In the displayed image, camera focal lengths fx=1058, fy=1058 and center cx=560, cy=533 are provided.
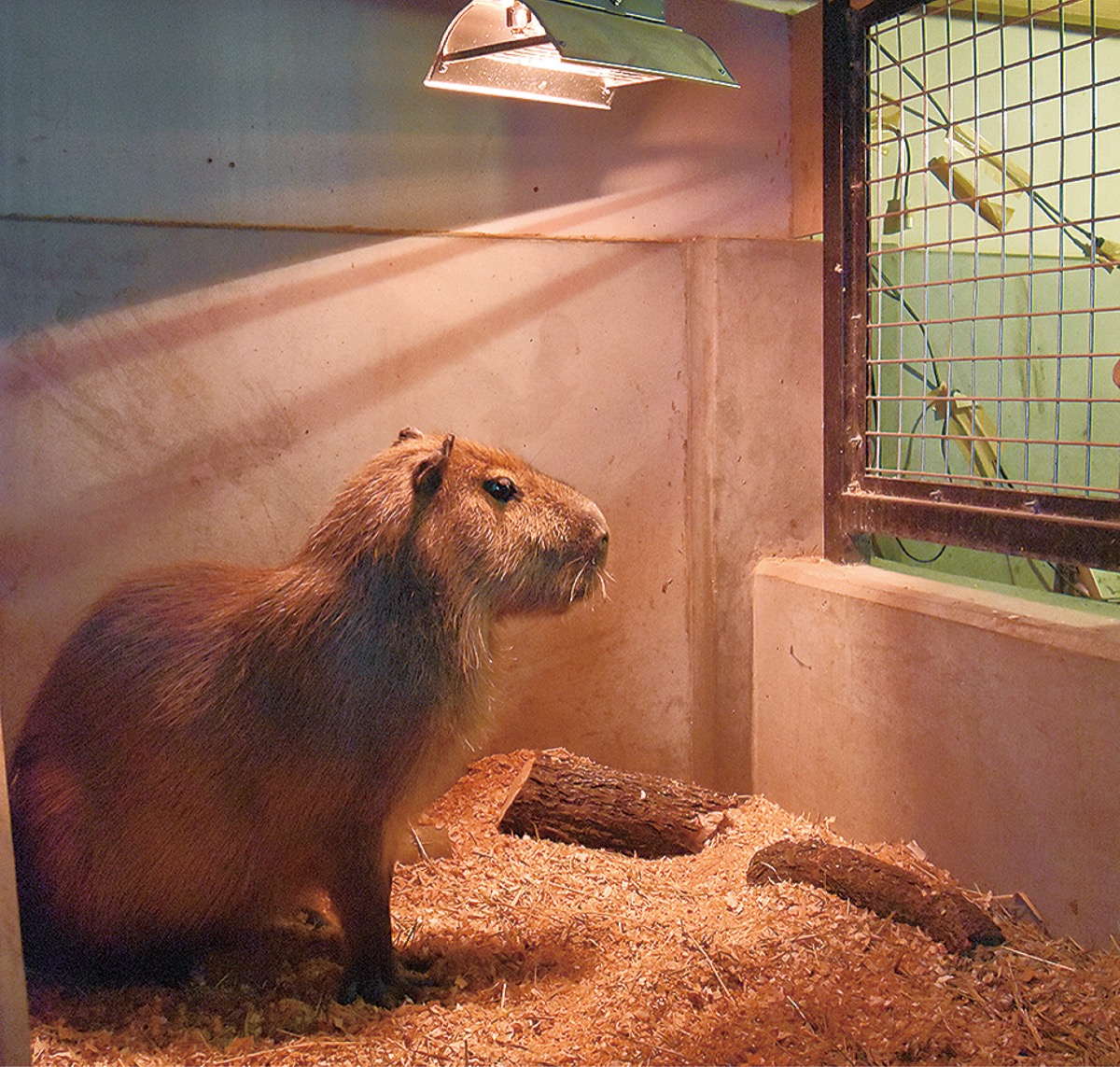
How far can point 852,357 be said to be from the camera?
3.67 meters

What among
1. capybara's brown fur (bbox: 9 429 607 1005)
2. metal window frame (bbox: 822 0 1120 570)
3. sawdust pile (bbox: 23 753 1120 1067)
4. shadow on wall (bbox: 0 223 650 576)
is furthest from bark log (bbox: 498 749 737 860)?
shadow on wall (bbox: 0 223 650 576)

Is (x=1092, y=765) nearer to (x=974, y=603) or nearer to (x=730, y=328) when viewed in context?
(x=974, y=603)

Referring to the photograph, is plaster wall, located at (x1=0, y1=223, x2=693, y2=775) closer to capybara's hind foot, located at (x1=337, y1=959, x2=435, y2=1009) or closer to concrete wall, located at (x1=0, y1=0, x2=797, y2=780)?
concrete wall, located at (x1=0, y1=0, x2=797, y2=780)

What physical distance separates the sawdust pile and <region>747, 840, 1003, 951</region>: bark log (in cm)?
4

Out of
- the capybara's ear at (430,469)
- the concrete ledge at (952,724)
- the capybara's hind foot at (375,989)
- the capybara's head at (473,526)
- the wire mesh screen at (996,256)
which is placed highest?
the wire mesh screen at (996,256)

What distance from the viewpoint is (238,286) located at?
336 centimetres

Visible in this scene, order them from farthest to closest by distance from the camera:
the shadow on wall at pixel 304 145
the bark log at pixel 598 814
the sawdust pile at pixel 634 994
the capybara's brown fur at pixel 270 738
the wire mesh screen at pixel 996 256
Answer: the wire mesh screen at pixel 996 256
the bark log at pixel 598 814
the shadow on wall at pixel 304 145
the capybara's brown fur at pixel 270 738
the sawdust pile at pixel 634 994

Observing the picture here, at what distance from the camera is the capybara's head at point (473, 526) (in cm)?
260

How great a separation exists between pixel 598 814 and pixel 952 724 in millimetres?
1135

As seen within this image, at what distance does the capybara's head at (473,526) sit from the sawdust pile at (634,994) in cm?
94

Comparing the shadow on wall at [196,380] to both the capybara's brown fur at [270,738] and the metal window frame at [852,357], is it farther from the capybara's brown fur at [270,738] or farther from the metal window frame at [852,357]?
the metal window frame at [852,357]

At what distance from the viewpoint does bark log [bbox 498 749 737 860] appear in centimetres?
343

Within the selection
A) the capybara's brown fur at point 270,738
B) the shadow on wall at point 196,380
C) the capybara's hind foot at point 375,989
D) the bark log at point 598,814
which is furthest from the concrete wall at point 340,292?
the capybara's hind foot at point 375,989

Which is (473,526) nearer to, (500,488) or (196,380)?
(500,488)
